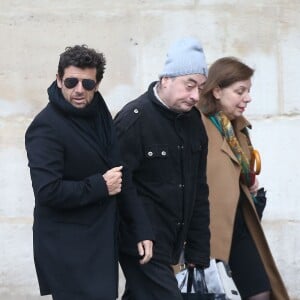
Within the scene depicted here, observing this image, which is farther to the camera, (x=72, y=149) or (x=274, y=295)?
(x=274, y=295)

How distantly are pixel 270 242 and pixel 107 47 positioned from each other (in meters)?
1.70

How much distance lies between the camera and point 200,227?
4.97m

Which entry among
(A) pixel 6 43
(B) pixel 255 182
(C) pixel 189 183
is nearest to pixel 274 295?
(B) pixel 255 182

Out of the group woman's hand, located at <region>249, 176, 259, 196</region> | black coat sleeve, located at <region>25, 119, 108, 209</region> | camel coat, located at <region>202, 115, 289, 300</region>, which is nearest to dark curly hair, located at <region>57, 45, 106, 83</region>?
black coat sleeve, located at <region>25, 119, 108, 209</region>

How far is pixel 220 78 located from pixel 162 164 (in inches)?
36.9

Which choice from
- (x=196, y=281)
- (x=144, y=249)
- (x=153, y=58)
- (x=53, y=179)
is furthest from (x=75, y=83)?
(x=153, y=58)

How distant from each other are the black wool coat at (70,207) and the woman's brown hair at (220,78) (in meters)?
1.18

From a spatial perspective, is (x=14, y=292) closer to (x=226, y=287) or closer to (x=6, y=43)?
(x=6, y=43)

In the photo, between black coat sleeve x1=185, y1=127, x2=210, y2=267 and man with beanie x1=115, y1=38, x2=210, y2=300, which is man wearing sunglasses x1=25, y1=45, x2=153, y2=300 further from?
black coat sleeve x1=185, y1=127, x2=210, y2=267

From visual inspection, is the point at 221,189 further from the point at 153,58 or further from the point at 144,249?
the point at 153,58

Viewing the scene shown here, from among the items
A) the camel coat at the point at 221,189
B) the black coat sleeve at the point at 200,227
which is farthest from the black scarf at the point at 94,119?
the camel coat at the point at 221,189

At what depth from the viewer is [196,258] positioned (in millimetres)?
4949

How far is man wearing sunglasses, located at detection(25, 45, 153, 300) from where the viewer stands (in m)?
4.31

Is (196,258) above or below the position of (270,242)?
above
